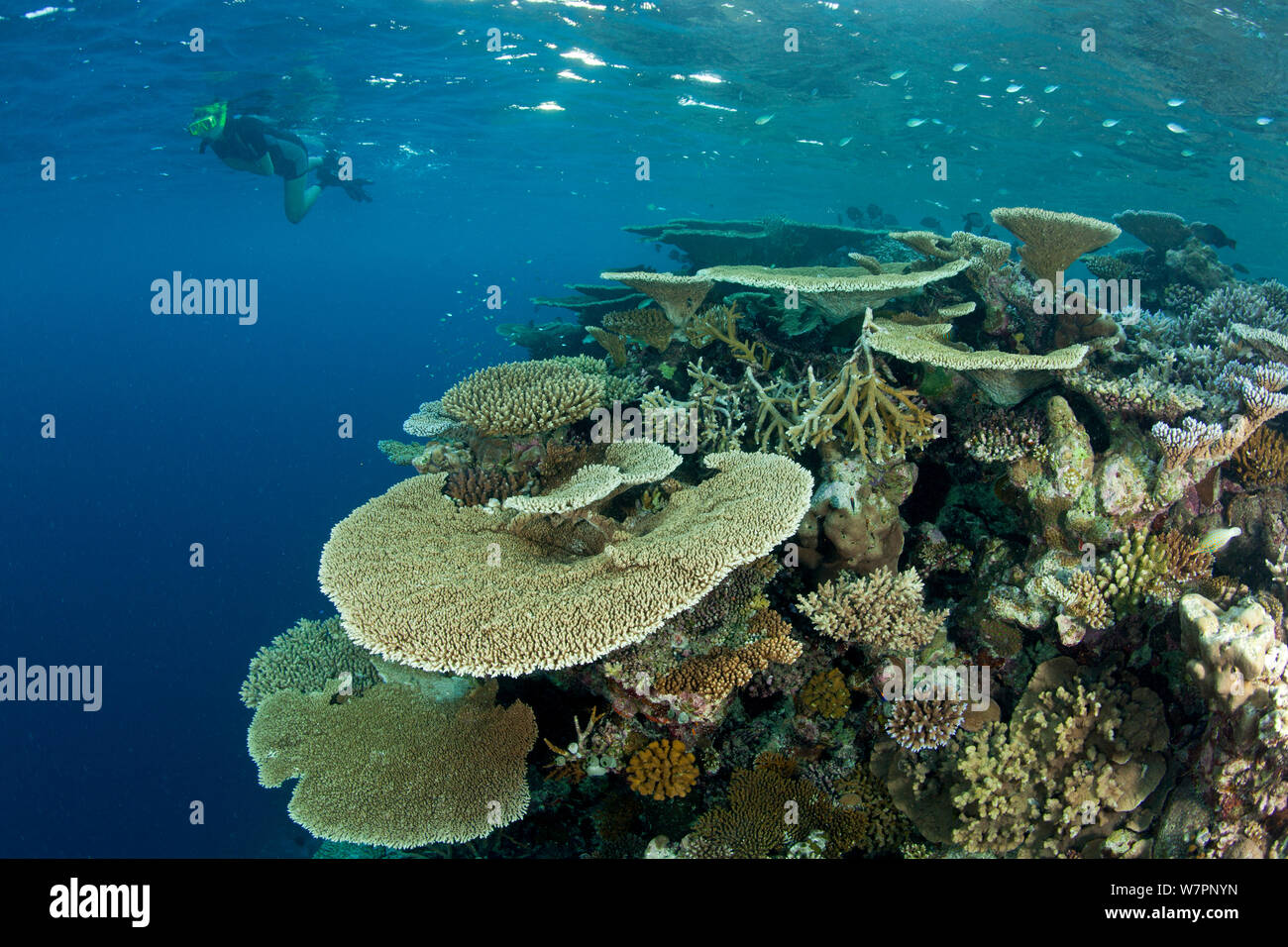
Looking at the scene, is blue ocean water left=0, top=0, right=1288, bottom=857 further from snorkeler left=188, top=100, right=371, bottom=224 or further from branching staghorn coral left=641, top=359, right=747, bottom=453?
branching staghorn coral left=641, top=359, right=747, bottom=453

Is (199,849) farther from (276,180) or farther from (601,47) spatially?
(276,180)

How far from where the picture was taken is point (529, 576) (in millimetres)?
4102

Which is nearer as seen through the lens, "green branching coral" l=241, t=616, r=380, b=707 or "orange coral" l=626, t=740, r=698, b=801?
→ "orange coral" l=626, t=740, r=698, b=801

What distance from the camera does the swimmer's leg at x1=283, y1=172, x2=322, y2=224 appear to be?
22.6m

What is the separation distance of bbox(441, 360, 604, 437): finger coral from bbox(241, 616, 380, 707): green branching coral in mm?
3393

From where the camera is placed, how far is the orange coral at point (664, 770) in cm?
437

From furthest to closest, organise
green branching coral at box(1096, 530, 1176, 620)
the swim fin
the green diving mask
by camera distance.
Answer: the swim fin, the green diving mask, green branching coral at box(1096, 530, 1176, 620)

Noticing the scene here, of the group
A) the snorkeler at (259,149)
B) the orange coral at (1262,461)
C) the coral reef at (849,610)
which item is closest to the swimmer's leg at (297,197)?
the snorkeler at (259,149)

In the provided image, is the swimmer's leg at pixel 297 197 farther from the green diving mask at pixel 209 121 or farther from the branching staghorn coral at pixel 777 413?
the branching staghorn coral at pixel 777 413

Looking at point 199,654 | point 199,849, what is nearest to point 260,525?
point 199,654

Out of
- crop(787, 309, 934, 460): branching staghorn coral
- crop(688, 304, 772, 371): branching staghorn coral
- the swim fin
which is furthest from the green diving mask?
crop(787, 309, 934, 460): branching staghorn coral

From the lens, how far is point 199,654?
25250 mm

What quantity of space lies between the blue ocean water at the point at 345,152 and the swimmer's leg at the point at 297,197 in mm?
4393
